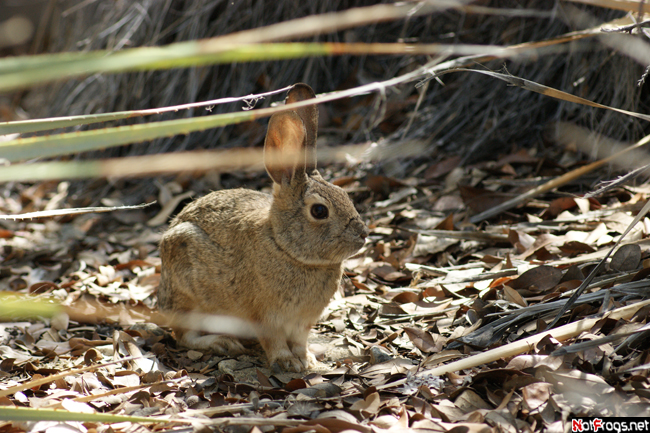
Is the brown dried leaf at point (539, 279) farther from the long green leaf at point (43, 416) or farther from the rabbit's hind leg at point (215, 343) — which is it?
the long green leaf at point (43, 416)

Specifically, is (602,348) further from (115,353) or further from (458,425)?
(115,353)

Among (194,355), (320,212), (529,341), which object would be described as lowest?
(194,355)

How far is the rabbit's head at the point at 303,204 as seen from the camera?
3.44m

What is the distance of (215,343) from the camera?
390cm

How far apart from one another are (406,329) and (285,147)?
134 centimetres

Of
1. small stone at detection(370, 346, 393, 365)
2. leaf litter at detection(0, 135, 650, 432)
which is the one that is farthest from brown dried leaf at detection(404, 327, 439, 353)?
small stone at detection(370, 346, 393, 365)

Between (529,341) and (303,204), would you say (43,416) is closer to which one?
(303,204)

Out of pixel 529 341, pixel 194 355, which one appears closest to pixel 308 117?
pixel 194 355

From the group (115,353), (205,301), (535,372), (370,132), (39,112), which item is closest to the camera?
(535,372)

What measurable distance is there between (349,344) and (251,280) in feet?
2.53

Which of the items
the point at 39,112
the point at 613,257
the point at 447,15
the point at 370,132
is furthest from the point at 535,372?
the point at 39,112

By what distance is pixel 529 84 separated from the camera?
8.52 ft

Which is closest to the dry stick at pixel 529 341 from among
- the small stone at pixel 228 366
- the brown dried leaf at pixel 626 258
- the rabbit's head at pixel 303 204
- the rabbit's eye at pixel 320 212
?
the brown dried leaf at pixel 626 258

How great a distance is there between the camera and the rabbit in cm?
348
